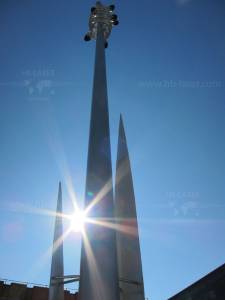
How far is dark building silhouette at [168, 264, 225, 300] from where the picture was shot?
2638 cm

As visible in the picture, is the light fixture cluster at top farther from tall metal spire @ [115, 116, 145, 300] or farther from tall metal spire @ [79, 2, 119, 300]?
tall metal spire @ [115, 116, 145, 300]

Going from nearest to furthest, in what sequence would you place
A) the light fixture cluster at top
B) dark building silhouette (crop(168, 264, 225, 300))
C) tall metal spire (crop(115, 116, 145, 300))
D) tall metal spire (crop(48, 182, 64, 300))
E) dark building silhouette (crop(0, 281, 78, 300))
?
1. tall metal spire (crop(115, 116, 145, 300))
2. the light fixture cluster at top
3. tall metal spire (crop(48, 182, 64, 300))
4. dark building silhouette (crop(168, 264, 225, 300))
5. dark building silhouette (crop(0, 281, 78, 300))

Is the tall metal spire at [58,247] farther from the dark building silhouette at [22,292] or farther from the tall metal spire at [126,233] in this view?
the dark building silhouette at [22,292]

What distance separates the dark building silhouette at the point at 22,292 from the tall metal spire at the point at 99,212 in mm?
39905

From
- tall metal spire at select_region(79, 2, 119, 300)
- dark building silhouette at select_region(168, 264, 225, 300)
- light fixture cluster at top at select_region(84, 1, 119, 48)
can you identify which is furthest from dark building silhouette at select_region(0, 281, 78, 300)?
tall metal spire at select_region(79, 2, 119, 300)

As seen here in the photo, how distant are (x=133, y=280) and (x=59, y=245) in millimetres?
8849

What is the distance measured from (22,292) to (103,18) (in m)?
40.6

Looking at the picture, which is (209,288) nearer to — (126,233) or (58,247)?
(58,247)

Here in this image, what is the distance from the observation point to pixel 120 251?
16.0 meters

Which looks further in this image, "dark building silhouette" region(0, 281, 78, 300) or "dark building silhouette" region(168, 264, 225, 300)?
"dark building silhouette" region(0, 281, 78, 300)

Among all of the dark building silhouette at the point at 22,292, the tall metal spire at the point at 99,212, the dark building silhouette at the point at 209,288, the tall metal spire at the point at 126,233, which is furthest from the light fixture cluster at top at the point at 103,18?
the dark building silhouette at the point at 22,292

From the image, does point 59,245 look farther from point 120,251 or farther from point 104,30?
point 104,30

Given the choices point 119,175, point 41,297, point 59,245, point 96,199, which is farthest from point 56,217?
point 41,297

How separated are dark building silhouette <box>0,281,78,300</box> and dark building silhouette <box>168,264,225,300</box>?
23664 mm
